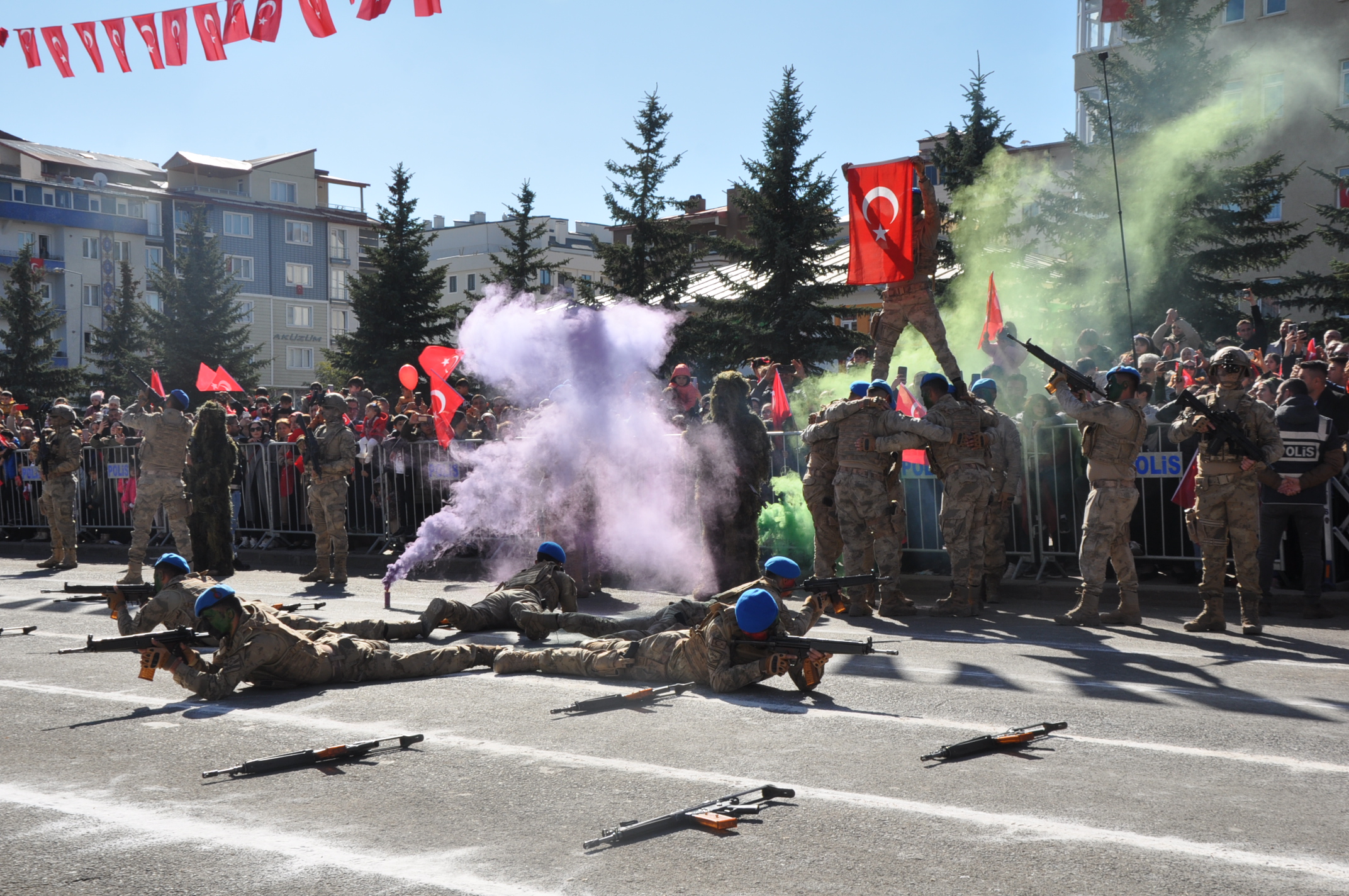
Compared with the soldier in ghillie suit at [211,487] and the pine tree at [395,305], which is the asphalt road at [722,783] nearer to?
the soldier in ghillie suit at [211,487]

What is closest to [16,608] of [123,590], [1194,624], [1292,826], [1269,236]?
[123,590]

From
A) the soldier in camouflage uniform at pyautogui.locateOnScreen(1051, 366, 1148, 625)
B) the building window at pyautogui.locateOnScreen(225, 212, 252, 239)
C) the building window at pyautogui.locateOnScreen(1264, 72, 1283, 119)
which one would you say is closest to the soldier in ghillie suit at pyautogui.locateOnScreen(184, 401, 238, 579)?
the soldier in camouflage uniform at pyautogui.locateOnScreen(1051, 366, 1148, 625)

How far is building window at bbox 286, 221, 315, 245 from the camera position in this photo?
76.3 m

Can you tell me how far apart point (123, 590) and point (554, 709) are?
3.94 meters

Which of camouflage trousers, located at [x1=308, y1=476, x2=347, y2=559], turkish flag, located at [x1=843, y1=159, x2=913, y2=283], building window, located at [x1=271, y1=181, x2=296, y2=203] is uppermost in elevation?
building window, located at [x1=271, y1=181, x2=296, y2=203]

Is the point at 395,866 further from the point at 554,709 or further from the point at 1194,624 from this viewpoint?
the point at 1194,624

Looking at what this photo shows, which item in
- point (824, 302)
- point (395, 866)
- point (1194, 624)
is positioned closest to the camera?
point (395, 866)

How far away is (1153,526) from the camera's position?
1177 cm

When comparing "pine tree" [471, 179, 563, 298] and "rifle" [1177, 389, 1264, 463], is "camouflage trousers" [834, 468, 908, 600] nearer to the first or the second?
"rifle" [1177, 389, 1264, 463]

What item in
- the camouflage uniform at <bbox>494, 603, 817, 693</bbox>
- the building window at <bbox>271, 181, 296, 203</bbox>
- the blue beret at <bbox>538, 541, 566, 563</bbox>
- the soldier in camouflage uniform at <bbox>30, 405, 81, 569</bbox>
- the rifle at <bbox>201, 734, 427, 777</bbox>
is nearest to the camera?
the rifle at <bbox>201, 734, 427, 777</bbox>

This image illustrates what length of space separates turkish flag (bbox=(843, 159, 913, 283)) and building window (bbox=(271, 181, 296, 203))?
68.3 m

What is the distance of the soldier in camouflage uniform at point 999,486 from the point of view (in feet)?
38.2

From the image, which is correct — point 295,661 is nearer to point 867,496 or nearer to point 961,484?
point 867,496

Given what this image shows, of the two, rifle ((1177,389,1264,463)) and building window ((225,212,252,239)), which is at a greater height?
building window ((225,212,252,239))
